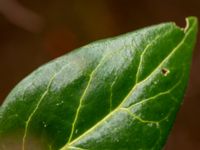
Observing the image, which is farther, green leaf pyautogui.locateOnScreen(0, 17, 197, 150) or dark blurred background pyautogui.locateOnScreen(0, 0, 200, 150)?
dark blurred background pyautogui.locateOnScreen(0, 0, 200, 150)

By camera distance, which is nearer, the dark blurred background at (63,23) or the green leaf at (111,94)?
the green leaf at (111,94)

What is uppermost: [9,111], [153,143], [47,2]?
[47,2]

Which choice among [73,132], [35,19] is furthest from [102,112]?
[35,19]

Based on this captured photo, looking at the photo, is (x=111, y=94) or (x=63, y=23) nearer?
(x=111, y=94)

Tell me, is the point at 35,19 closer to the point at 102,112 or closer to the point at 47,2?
the point at 47,2
